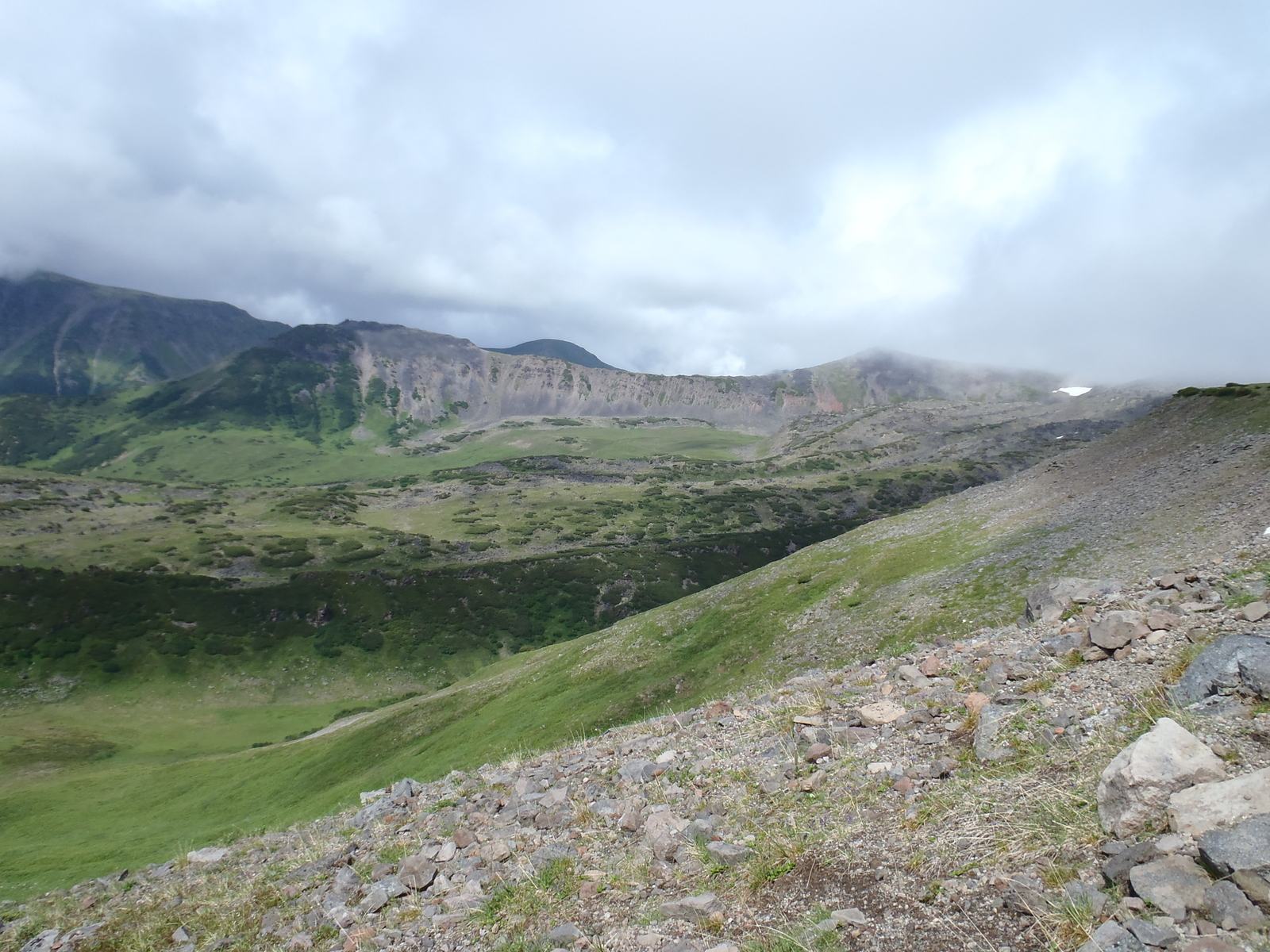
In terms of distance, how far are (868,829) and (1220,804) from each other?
14.8ft

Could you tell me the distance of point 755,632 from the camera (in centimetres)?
4472

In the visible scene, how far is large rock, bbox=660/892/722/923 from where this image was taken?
350 inches

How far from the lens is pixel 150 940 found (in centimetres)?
1416

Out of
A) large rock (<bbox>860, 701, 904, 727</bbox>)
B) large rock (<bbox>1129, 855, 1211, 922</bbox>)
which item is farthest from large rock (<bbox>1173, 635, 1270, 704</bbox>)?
large rock (<bbox>860, 701, 904, 727</bbox>)

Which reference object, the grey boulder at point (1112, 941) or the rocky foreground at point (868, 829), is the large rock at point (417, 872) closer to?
the rocky foreground at point (868, 829)

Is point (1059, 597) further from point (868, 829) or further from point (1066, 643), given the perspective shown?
point (868, 829)

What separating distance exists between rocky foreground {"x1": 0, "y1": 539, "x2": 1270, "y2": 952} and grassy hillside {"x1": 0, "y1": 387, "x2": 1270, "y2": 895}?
15905 mm

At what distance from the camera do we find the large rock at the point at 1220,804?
6.57 metres

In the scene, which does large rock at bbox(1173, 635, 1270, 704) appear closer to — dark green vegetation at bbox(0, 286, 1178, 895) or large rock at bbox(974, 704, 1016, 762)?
large rock at bbox(974, 704, 1016, 762)

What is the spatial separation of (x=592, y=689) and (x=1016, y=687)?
121ft

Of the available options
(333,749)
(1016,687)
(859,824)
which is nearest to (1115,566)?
(1016,687)

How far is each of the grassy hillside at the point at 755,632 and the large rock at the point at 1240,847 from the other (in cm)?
2391

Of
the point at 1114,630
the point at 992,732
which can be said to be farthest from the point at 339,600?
the point at 1114,630

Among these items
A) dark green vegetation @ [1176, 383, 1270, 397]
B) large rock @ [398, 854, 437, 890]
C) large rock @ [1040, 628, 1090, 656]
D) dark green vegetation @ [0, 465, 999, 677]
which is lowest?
dark green vegetation @ [0, 465, 999, 677]
